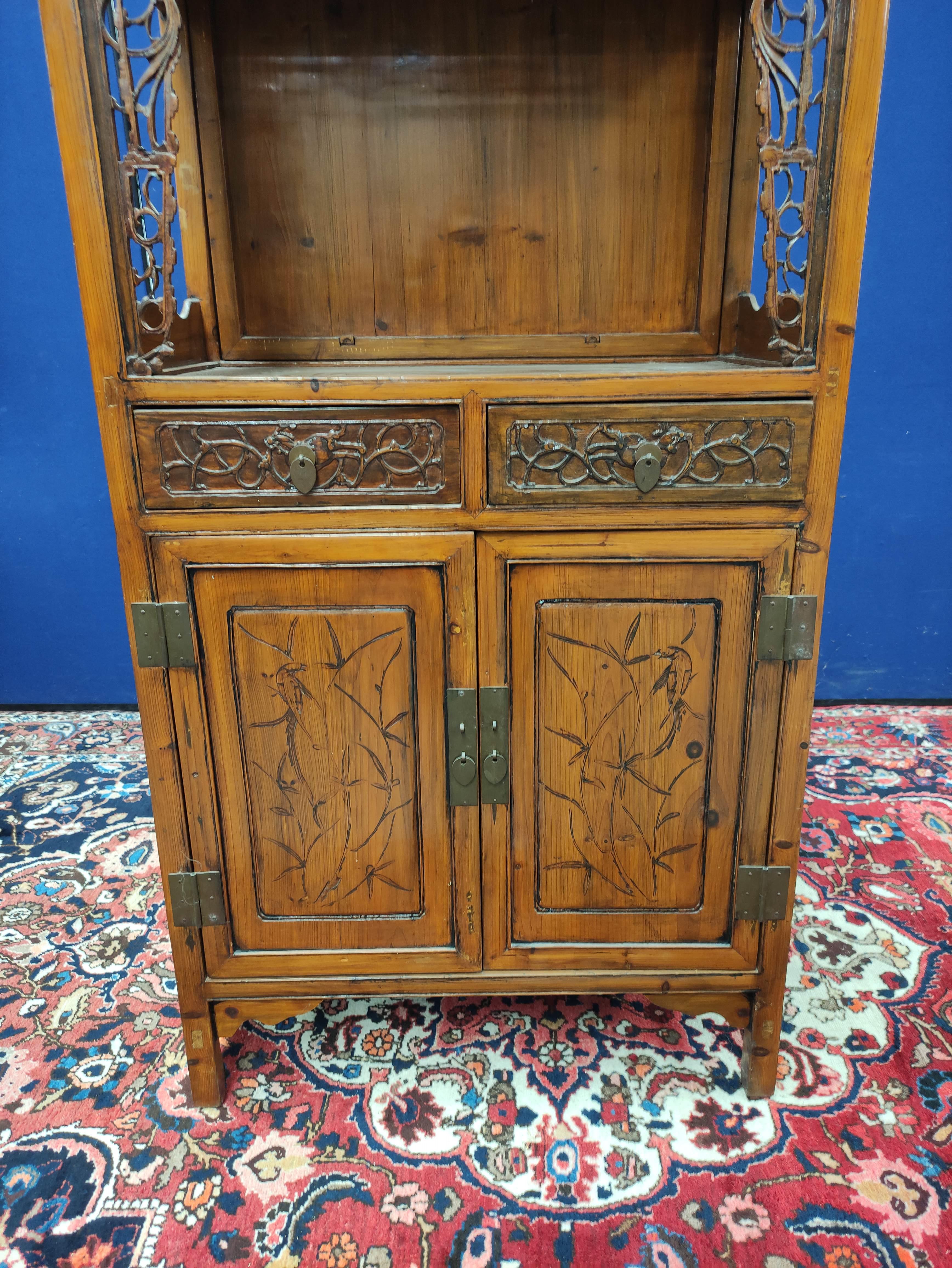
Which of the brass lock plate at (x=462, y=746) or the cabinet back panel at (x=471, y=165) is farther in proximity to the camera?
the cabinet back panel at (x=471, y=165)

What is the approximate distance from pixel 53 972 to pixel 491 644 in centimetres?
125

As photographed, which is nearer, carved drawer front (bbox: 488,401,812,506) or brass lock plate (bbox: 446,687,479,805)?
carved drawer front (bbox: 488,401,812,506)

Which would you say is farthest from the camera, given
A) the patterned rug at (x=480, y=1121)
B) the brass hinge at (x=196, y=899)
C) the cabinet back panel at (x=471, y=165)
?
the cabinet back panel at (x=471, y=165)

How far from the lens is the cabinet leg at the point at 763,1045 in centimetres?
136

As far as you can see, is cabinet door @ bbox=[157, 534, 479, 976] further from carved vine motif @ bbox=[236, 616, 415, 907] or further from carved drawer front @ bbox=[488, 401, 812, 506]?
carved drawer front @ bbox=[488, 401, 812, 506]

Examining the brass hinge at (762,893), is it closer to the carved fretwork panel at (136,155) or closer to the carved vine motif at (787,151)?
the carved vine motif at (787,151)

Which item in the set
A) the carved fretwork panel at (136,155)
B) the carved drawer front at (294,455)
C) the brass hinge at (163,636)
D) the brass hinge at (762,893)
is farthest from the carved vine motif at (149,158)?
the brass hinge at (762,893)

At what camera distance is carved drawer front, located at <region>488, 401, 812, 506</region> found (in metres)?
1.14

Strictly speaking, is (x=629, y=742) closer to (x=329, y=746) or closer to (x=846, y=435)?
(x=329, y=746)

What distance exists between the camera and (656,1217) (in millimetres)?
1187

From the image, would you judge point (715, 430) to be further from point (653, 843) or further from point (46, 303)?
point (46, 303)

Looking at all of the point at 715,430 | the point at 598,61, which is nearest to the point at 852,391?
the point at 598,61

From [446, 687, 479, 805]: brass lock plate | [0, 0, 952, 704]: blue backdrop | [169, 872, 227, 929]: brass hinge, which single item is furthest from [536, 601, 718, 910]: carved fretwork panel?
[0, 0, 952, 704]: blue backdrop

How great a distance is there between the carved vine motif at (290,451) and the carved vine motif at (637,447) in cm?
13
